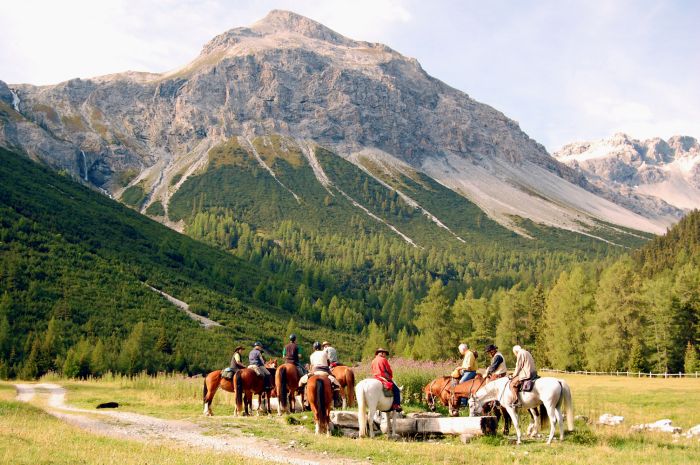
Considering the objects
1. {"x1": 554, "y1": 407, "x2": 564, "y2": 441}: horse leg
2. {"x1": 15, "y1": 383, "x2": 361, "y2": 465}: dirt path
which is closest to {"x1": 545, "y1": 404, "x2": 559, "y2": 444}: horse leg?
{"x1": 554, "y1": 407, "x2": 564, "y2": 441}: horse leg

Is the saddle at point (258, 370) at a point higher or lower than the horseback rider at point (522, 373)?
lower

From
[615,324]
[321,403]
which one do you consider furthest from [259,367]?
[615,324]

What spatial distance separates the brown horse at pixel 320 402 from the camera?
24.5 meters

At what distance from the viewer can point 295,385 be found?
101ft

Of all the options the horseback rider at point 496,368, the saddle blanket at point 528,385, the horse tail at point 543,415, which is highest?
the horseback rider at point 496,368

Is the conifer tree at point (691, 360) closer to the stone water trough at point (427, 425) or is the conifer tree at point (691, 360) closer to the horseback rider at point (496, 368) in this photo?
the horseback rider at point (496, 368)

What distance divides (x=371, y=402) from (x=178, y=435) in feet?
24.0

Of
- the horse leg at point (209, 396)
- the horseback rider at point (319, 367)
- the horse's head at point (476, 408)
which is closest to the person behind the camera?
the horse's head at point (476, 408)

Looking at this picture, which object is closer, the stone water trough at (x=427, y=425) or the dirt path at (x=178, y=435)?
the dirt path at (x=178, y=435)

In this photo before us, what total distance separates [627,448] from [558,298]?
68.9 metres

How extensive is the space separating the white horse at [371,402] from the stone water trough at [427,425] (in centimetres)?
62

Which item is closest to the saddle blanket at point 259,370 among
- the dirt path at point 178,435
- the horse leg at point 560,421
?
the dirt path at point 178,435

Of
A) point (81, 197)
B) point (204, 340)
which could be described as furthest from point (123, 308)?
point (81, 197)

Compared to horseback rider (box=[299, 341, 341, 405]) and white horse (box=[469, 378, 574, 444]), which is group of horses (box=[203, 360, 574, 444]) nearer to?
white horse (box=[469, 378, 574, 444])
